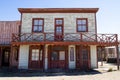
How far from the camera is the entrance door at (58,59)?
68.8ft

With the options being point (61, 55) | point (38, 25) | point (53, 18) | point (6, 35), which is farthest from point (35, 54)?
point (6, 35)

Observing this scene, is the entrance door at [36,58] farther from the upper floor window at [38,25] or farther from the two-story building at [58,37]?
the upper floor window at [38,25]

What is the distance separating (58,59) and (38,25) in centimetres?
437

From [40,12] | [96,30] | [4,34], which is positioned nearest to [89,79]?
[96,30]

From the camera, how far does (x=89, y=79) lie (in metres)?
13.8

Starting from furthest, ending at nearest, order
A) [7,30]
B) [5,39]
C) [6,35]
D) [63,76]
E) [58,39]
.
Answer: [7,30], [6,35], [5,39], [58,39], [63,76]

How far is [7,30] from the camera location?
25.4 m

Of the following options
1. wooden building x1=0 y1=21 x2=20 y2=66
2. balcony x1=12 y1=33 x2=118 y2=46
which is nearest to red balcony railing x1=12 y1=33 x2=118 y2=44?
balcony x1=12 y1=33 x2=118 y2=46

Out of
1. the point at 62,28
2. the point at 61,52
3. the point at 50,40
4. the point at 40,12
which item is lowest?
the point at 61,52

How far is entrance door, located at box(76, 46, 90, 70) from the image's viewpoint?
20.9 m

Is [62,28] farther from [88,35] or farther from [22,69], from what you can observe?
[22,69]

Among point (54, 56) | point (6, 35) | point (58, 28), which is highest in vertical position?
point (58, 28)

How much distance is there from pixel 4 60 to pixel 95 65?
11933mm

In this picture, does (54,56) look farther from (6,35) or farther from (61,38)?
(6,35)
